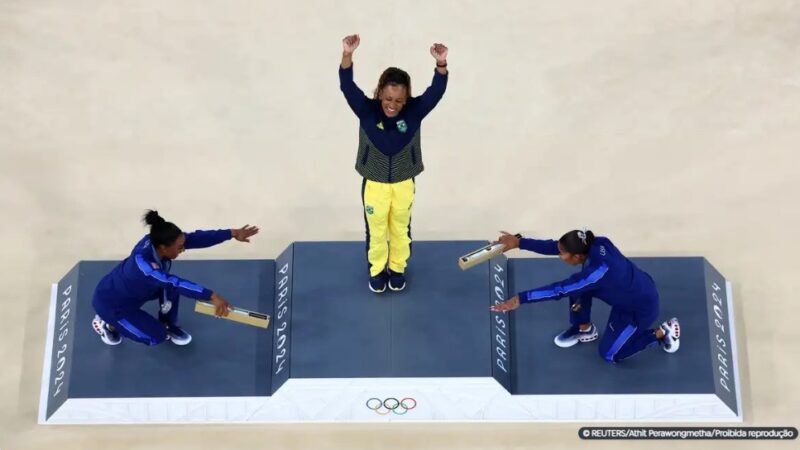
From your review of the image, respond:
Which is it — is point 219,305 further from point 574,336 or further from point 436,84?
point 574,336

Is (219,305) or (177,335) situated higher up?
(219,305)

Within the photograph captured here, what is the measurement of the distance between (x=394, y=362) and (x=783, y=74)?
4.76 m

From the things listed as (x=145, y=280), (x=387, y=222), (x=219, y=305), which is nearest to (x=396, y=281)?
(x=387, y=222)

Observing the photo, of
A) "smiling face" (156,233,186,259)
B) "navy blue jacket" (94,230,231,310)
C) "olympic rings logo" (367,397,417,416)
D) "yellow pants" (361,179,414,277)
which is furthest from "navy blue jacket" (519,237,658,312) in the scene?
"smiling face" (156,233,186,259)

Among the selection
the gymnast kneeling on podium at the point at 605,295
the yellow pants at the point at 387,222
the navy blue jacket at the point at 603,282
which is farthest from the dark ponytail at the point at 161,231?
the navy blue jacket at the point at 603,282

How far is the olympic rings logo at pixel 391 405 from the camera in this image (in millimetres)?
8156

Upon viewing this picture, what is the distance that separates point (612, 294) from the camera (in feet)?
24.7

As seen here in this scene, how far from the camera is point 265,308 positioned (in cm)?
854

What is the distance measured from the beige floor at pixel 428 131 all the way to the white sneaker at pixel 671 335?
0.80 m

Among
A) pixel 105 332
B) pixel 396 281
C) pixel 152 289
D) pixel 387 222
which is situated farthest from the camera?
pixel 396 281

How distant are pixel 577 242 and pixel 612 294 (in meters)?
0.59

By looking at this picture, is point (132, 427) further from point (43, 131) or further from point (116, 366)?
point (43, 131)

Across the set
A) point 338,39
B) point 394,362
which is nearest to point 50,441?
point 394,362

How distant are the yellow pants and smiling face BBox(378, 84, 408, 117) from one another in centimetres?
57
